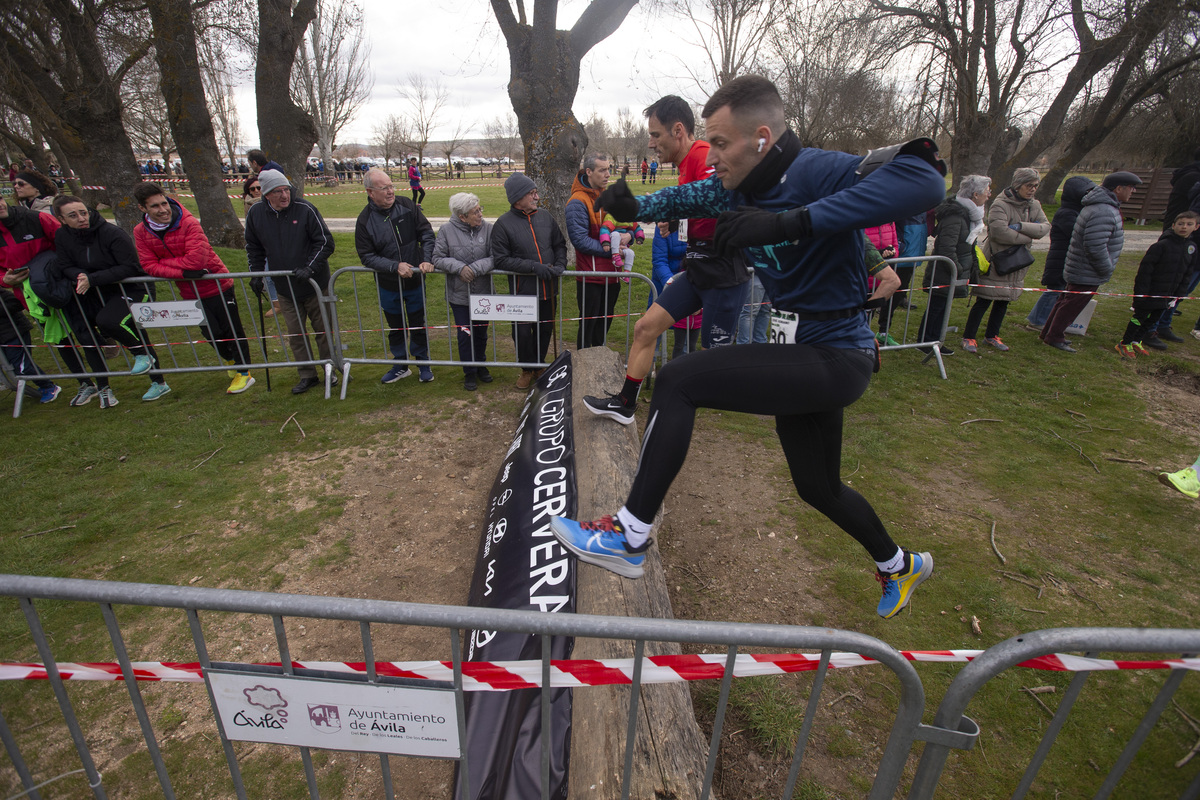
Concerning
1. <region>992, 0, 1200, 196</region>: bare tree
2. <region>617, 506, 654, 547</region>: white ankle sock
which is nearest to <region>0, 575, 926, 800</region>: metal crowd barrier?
<region>617, 506, 654, 547</region>: white ankle sock

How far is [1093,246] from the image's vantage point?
21.6 feet

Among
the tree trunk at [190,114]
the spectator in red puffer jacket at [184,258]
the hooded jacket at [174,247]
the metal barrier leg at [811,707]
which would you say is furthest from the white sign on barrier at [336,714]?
the tree trunk at [190,114]

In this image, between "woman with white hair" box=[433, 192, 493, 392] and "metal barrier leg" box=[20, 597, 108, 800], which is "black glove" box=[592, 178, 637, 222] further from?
"woman with white hair" box=[433, 192, 493, 392]

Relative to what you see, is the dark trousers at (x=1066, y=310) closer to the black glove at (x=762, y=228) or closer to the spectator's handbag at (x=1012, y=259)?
the spectator's handbag at (x=1012, y=259)

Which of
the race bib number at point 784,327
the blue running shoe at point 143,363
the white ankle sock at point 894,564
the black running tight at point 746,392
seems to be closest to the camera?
the black running tight at point 746,392

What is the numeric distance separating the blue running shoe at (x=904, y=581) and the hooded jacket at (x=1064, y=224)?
6206mm

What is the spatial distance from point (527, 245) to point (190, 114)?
996 cm

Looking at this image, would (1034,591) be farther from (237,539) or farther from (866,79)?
(866,79)

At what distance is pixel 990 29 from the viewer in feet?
50.1

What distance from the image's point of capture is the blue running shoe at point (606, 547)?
7.48 ft

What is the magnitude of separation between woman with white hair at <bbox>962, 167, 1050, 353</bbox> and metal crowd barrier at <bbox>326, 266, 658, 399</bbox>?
417 centimetres

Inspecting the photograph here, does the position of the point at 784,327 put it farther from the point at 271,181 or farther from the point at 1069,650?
the point at 271,181

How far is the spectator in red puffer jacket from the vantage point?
Answer: 5.57 metres

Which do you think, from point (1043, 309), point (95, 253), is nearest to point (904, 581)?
point (95, 253)
